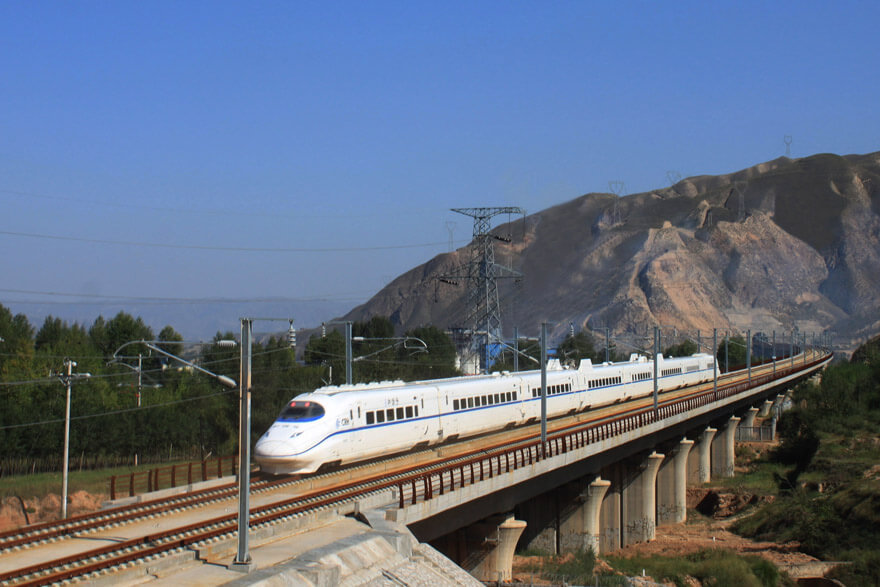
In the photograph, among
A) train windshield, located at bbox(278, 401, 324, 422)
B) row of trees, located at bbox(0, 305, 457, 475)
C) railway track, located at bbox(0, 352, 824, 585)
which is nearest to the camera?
railway track, located at bbox(0, 352, 824, 585)

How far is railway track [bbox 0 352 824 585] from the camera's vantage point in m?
19.3

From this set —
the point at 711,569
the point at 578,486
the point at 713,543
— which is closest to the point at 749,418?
the point at 713,543

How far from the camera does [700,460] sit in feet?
254

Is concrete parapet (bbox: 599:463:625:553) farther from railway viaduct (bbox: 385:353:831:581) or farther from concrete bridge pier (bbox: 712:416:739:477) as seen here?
concrete bridge pier (bbox: 712:416:739:477)

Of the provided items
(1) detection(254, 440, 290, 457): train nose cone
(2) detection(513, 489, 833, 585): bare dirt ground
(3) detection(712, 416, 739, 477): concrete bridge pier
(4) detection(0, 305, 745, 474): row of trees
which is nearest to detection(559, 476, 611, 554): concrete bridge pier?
(2) detection(513, 489, 833, 585): bare dirt ground

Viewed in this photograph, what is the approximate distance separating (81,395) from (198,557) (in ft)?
173

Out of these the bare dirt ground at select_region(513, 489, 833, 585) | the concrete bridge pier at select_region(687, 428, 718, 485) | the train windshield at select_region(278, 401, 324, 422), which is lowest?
the bare dirt ground at select_region(513, 489, 833, 585)

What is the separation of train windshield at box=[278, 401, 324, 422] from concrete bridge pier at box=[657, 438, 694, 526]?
41299mm

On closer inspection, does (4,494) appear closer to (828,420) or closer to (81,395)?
(81,395)

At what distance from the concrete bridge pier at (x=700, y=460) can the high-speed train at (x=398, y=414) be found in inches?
807

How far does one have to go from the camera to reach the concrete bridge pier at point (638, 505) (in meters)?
59.5

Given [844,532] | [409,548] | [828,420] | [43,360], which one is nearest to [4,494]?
[43,360]

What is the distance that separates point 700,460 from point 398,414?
47.8 m

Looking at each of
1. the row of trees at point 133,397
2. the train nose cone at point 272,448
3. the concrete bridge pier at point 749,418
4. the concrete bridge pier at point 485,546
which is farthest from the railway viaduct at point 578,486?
the row of trees at point 133,397
